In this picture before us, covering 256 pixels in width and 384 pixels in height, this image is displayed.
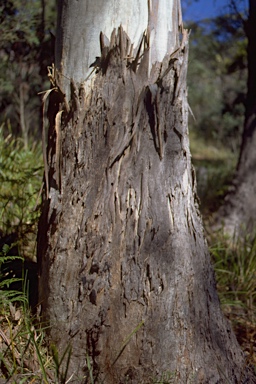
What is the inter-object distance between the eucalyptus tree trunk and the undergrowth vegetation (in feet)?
0.46

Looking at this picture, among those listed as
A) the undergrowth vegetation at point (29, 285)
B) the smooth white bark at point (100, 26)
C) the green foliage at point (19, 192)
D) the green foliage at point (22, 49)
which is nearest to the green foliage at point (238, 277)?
the undergrowth vegetation at point (29, 285)

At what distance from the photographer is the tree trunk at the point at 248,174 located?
17.2ft

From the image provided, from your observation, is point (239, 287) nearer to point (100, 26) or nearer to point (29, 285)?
point (29, 285)

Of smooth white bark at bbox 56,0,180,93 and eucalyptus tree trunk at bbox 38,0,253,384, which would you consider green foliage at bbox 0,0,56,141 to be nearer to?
smooth white bark at bbox 56,0,180,93

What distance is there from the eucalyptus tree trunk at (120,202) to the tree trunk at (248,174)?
3092 mm

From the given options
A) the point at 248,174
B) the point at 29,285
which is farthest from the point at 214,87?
the point at 29,285

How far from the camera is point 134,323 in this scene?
2205mm

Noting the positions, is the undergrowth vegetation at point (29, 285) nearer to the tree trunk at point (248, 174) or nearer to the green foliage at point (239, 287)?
the green foliage at point (239, 287)

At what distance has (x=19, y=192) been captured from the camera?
3.89m

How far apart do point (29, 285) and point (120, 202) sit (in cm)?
87

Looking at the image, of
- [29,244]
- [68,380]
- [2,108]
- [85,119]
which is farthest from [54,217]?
[2,108]

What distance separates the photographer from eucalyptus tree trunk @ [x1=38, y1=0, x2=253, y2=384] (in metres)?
2.18

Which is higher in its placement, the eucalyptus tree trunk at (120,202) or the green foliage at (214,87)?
the green foliage at (214,87)

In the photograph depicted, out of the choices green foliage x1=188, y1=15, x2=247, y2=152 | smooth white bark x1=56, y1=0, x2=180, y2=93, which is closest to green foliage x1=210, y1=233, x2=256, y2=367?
smooth white bark x1=56, y1=0, x2=180, y2=93
